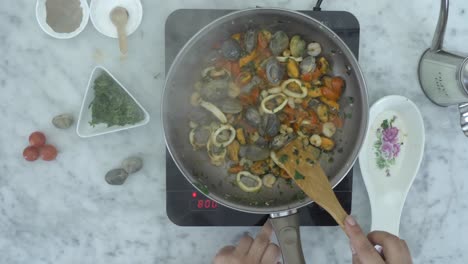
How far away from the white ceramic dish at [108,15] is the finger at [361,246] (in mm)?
675

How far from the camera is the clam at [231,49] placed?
0.97 m

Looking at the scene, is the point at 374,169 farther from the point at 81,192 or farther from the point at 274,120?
the point at 81,192

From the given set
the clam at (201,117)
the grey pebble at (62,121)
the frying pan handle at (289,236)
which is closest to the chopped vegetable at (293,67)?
the clam at (201,117)

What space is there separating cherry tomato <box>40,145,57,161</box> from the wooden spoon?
0.30 meters

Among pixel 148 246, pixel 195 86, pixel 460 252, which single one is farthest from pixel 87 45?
pixel 460 252

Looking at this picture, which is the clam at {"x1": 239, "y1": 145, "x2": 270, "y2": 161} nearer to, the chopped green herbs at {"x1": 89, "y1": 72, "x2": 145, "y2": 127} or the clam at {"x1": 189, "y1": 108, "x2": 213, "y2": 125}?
the clam at {"x1": 189, "y1": 108, "x2": 213, "y2": 125}

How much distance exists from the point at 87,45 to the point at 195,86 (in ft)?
0.97

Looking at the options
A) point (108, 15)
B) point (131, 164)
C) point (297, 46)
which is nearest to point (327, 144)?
point (297, 46)

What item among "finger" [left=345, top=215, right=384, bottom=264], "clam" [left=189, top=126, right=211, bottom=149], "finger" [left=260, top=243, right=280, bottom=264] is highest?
"clam" [left=189, top=126, right=211, bottom=149]

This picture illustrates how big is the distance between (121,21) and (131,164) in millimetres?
346

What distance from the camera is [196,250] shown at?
114cm

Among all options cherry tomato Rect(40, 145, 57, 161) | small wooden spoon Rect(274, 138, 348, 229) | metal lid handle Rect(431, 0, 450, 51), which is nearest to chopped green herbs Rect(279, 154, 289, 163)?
small wooden spoon Rect(274, 138, 348, 229)

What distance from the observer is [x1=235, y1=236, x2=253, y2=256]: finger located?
106 centimetres

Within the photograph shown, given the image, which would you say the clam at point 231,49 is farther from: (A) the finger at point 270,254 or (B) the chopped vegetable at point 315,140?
(A) the finger at point 270,254
